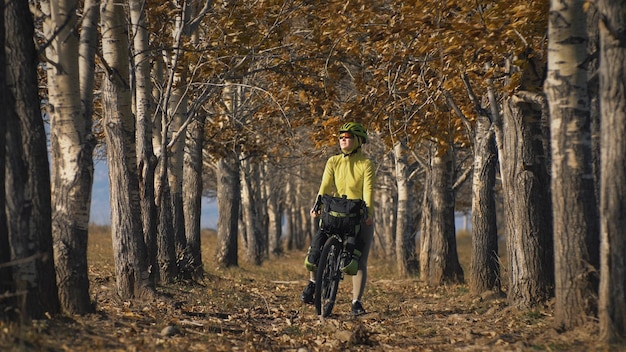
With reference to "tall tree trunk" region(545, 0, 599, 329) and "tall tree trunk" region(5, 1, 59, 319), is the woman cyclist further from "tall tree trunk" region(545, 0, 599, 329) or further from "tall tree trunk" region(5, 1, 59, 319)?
"tall tree trunk" region(5, 1, 59, 319)

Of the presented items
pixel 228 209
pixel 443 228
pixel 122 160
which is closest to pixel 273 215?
pixel 228 209

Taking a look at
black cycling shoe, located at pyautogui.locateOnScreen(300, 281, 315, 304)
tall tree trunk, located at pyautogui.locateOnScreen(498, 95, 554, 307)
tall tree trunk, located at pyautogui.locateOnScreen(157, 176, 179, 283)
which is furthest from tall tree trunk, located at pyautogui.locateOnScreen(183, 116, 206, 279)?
tall tree trunk, located at pyautogui.locateOnScreen(498, 95, 554, 307)

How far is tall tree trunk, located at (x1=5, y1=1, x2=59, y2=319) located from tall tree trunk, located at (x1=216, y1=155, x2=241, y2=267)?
19637 mm

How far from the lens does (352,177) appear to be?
10516 millimetres

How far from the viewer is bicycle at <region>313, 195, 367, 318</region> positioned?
10.1 m

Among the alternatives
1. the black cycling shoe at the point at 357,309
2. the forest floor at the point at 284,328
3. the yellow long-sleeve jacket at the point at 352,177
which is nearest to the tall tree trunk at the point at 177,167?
the forest floor at the point at 284,328

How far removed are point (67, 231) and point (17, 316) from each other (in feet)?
5.68

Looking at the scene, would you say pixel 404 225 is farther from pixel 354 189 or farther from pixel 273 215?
pixel 273 215

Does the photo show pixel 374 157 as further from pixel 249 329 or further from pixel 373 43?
pixel 249 329

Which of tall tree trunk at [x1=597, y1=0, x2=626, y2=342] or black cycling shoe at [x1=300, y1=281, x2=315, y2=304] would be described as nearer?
tall tree trunk at [x1=597, y1=0, x2=626, y2=342]

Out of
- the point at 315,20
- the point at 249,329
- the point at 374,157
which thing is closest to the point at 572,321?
the point at 249,329

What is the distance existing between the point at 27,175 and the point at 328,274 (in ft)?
13.9

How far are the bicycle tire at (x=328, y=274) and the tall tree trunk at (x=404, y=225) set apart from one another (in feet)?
41.8

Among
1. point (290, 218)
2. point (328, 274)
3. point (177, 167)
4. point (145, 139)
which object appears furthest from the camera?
point (290, 218)
